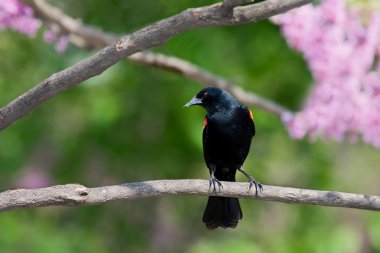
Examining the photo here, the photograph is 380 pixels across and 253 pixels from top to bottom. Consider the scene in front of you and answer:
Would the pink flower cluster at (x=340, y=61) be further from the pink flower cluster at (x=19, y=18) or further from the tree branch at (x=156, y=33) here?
the tree branch at (x=156, y=33)

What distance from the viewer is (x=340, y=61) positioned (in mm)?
5172

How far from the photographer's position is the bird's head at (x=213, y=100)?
4.89 m

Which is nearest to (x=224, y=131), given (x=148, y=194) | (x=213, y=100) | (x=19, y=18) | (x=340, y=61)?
(x=213, y=100)

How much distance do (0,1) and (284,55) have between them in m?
2.63

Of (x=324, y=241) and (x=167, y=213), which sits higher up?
(x=167, y=213)

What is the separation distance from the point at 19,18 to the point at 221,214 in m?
1.72

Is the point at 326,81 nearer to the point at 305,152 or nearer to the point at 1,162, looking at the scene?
the point at 305,152

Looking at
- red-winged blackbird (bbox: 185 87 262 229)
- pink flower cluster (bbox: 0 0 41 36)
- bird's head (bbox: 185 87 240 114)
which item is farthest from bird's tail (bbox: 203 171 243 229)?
pink flower cluster (bbox: 0 0 41 36)

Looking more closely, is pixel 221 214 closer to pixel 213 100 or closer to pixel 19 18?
pixel 213 100

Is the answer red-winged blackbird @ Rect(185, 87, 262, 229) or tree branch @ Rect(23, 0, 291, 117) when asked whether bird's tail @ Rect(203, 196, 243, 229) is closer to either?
red-winged blackbird @ Rect(185, 87, 262, 229)

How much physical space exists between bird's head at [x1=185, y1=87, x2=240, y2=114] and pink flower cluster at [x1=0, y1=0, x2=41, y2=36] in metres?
1.11

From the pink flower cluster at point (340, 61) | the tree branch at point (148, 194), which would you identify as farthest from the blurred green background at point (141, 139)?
the tree branch at point (148, 194)

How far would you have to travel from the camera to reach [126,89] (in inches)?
293

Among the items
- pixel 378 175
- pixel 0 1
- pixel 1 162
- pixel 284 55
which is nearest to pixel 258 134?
pixel 284 55
